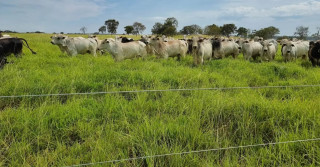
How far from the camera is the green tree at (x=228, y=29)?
67750 millimetres

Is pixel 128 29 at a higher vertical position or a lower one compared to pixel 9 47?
higher

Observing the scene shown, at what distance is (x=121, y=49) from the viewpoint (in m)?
9.94

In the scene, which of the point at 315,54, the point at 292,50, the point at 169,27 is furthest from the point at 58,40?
the point at 169,27

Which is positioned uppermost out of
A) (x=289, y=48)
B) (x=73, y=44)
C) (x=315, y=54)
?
(x=73, y=44)

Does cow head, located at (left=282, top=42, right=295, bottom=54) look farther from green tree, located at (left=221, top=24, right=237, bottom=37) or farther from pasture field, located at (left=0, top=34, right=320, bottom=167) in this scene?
green tree, located at (left=221, top=24, right=237, bottom=37)

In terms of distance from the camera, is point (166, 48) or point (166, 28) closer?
point (166, 48)

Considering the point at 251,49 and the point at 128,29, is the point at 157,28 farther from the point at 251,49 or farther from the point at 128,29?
the point at 251,49

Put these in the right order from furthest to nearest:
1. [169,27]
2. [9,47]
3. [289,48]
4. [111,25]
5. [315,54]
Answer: [111,25]
[169,27]
[289,48]
[315,54]
[9,47]

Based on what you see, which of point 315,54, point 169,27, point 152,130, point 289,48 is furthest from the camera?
point 169,27

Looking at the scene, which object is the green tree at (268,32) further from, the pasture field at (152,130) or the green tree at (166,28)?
the pasture field at (152,130)

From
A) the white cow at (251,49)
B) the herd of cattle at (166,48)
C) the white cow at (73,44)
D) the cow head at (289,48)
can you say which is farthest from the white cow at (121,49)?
the cow head at (289,48)

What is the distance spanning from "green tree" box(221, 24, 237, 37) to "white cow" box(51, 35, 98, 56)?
203ft

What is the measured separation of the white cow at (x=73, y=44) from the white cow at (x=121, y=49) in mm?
2236

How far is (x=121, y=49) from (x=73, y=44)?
324 cm
